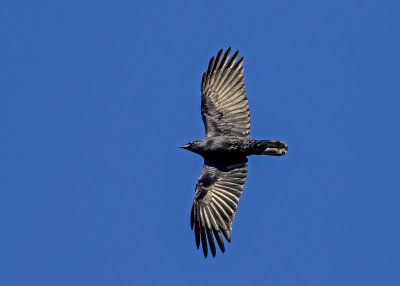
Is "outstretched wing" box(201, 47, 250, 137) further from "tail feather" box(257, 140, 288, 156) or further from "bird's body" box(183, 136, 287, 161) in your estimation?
"tail feather" box(257, 140, 288, 156)

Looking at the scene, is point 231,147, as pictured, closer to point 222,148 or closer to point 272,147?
point 222,148

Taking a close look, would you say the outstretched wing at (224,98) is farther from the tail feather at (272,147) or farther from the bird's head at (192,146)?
the tail feather at (272,147)

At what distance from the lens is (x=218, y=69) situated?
19.4m

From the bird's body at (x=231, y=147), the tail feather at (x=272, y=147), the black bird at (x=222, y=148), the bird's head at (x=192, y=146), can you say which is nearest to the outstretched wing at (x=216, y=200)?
the black bird at (x=222, y=148)

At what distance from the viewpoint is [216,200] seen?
1875 centimetres

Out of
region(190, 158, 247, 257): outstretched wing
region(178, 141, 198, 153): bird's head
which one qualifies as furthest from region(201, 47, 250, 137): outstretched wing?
region(190, 158, 247, 257): outstretched wing

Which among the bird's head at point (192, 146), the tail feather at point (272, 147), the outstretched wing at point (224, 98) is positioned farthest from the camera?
the bird's head at point (192, 146)

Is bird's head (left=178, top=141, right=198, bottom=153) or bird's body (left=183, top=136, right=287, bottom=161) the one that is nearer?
bird's body (left=183, top=136, right=287, bottom=161)

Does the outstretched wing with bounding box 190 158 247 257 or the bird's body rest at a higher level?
the bird's body

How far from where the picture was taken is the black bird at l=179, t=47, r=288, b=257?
1839 cm

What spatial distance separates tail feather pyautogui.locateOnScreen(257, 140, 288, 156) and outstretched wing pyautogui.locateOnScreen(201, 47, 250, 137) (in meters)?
0.68

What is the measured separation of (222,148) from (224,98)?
4.30ft

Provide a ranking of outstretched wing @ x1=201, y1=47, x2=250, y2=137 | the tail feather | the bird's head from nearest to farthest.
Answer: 1. the tail feather
2. outstretched wing @ x1=201, y1=47, x2=250, y2=137
3. the bird's head

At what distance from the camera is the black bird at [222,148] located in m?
18.4
